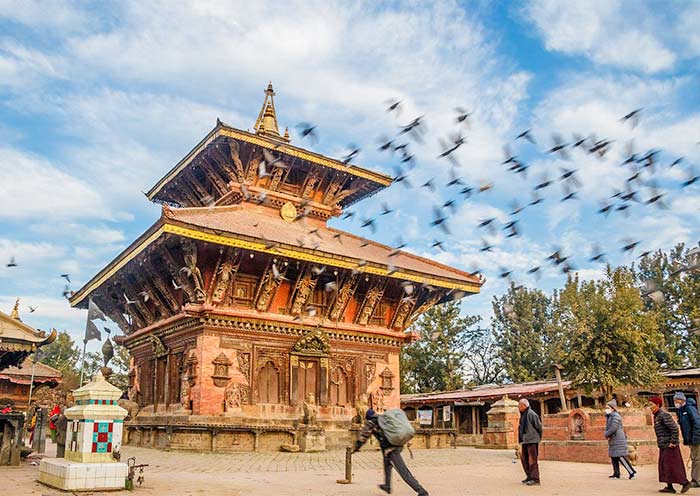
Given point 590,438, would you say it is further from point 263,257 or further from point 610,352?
point 263,257

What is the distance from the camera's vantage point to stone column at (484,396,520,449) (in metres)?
26.2

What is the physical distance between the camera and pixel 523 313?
181 feet

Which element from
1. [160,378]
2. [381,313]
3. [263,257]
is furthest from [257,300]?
[381,313]

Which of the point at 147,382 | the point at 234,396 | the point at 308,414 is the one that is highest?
the point at 147,382

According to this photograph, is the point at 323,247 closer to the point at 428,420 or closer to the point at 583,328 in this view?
the point at 583,328

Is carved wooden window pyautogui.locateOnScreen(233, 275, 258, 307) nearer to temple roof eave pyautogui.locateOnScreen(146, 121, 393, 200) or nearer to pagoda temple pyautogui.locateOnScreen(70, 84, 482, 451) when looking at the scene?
pagoda temple pyautogui.locateOnScreen(70, 84, 482, 451)

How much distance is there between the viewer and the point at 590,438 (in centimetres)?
1750

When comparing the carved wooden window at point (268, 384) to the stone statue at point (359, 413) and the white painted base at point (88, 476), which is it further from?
the white painted base at point (88, 476)

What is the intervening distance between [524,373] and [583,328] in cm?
3104

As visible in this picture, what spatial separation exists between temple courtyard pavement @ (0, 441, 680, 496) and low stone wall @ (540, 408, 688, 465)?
71 cm

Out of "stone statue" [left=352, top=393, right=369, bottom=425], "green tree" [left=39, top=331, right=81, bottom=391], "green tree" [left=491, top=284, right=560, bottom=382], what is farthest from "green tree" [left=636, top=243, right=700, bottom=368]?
"green tree" [left=39, top=331, right=81, bottom=391]

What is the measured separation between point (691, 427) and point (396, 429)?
18.3 ft

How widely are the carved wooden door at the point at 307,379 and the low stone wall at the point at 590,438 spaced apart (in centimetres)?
761

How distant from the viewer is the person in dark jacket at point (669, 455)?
10.3m
